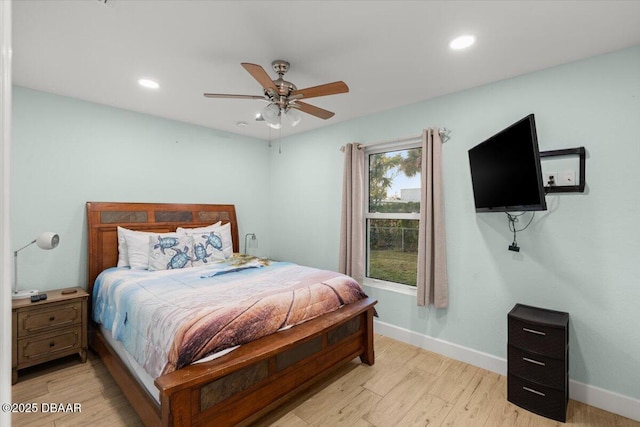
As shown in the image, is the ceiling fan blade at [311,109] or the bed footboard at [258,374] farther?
the ceiling fan blade at [311,109]

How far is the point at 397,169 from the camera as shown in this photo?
362 cm

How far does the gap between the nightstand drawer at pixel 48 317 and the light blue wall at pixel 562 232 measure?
3146 millimetres

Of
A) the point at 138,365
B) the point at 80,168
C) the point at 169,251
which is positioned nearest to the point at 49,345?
the point at 169,251

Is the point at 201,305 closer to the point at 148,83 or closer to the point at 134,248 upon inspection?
the point at 134,248

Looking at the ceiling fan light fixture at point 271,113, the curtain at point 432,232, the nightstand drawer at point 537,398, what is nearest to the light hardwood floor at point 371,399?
the nightstand drawer at point 537,398

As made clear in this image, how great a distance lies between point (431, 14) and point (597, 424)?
Answer: 9.64 ft

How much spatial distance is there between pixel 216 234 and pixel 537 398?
3.42 m

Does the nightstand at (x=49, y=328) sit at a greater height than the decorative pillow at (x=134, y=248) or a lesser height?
Answer: lesser

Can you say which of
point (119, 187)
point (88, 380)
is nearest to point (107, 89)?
point (119, 187)

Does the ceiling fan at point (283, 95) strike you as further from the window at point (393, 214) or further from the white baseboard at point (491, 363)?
the white baseboard at point (491, 363)

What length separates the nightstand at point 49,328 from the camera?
8.30ft

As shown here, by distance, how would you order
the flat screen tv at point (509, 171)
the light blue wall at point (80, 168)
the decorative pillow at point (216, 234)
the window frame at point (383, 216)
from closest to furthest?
the flat screen tv at point (509, 171)
the light blue wall at point (80, 168)
the window frame at point (383, 216)
the decorative pillow at point (216, 234)

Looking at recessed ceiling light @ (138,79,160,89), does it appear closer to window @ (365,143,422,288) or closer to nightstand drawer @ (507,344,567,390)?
window @ (365,143,422,288)

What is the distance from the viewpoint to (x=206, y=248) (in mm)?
3527
